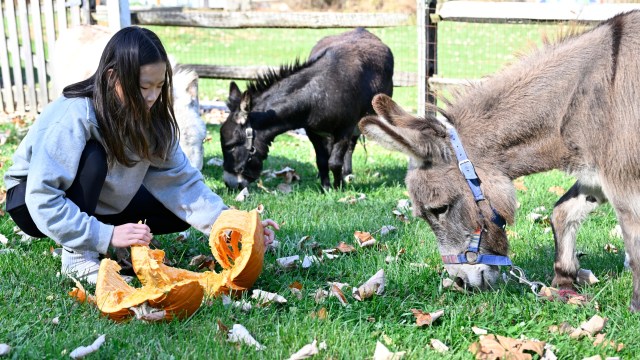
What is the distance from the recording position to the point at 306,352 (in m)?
2.85

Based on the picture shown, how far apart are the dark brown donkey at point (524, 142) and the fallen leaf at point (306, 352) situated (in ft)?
3.12

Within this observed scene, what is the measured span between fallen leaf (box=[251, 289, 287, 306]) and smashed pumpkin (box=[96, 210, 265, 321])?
7 centimetres

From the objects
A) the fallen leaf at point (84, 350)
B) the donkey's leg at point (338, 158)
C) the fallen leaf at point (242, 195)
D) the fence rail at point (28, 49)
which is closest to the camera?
the fallen leaf at point (84, 350)

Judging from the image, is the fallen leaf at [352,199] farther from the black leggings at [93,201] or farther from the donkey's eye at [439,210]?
the donkey's eye at [439,210]

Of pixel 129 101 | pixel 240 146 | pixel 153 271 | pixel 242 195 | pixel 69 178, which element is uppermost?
pixel 129 101

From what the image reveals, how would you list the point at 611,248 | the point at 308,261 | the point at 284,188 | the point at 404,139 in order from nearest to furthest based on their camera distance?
the point at 404,139
the point at 308,261
the point at 611,248
the point at 284,188

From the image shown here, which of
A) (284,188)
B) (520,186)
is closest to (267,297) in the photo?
(284,188)

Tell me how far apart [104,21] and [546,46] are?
23.3 feet

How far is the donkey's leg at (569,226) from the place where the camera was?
3842 mm

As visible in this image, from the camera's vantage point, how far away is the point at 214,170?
23.6 feet

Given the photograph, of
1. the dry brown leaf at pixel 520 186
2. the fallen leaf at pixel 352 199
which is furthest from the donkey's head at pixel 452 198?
the dry brown leaf at pixel 520 186

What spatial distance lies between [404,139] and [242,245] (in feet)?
2.95

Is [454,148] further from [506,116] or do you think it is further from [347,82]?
[347,82]

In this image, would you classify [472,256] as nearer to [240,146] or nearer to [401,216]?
[401,216]
